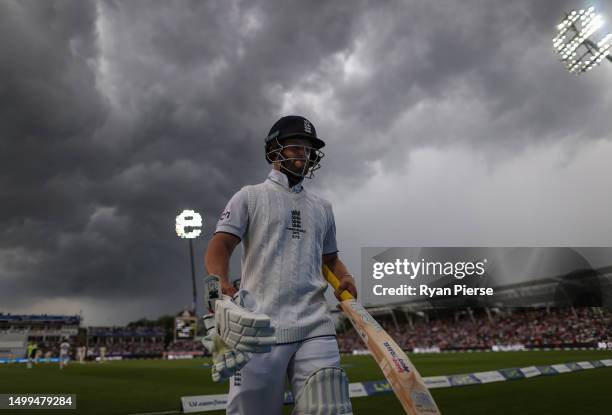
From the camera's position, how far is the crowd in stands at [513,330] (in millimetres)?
48062

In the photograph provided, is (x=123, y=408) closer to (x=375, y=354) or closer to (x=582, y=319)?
(x=375, y=354)

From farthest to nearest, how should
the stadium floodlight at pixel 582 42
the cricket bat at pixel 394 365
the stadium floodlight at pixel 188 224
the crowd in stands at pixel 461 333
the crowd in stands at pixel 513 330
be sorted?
1. the crowd in stands at pixel 461 333
2. the crowd in stands at pixel 513 330
3. the stadium floodlight at pixel 188 224
4. the stadium floodlight at pixel 582 42
5. the cricket bat at pixel 394 365

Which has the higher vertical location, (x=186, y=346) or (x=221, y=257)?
(x=186, y=346)

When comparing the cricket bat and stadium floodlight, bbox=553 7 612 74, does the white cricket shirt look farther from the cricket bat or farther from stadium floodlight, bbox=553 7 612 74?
stadium floodlight, bbox=553 7 612 74

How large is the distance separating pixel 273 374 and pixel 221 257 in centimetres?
75

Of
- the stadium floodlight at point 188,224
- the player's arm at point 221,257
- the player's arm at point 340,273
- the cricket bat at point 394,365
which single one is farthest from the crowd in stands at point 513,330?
the player's arm at point 221,257

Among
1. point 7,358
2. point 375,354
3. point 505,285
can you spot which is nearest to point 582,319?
point 505,285

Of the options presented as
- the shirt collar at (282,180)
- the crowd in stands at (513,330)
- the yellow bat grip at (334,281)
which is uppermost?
the crowd in stands at (513,330)

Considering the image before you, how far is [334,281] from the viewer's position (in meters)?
3.79

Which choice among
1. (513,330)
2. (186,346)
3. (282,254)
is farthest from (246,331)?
(186,346)

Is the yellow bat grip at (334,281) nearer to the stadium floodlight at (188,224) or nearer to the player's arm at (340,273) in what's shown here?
the player's arm at (340,273)

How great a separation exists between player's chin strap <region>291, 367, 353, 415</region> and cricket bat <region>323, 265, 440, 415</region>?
62 centimetres

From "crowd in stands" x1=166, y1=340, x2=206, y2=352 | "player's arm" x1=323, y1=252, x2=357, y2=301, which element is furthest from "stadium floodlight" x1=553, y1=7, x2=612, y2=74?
"crowd in stands" x1=166, y1=340, x2=206, y2=352

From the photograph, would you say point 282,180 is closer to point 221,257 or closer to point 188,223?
point 221,257
